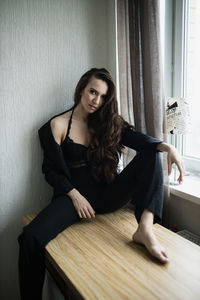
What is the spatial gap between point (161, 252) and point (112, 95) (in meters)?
0.91

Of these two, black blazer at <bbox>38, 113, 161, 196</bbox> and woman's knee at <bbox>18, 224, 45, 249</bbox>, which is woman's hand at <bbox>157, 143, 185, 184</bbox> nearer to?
black blazer at <bbox>38, 113, 161, 196</bbox>

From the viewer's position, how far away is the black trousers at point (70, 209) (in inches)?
51.1

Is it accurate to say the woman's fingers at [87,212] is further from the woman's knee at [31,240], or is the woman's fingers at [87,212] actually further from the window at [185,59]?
the window at [185,59]

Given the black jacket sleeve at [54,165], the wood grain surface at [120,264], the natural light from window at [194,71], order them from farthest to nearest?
1. the natural light from window at [194,71]
2. the black jacket sleeve at [54,165]
3. the wood grain surface at [120,264]

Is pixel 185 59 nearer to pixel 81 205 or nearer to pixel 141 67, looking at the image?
pixel 141 67

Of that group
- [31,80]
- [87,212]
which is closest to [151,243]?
[87,212]

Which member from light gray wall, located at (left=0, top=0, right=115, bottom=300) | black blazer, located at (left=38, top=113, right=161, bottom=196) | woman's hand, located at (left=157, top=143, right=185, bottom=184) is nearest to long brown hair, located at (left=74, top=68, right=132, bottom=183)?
black blazer, located at (left=38, top=113, right=161, bottom=196)

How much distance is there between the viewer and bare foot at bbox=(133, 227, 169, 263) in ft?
3.80

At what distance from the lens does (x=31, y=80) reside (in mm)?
1636

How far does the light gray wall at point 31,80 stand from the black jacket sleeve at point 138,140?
1.47 feet

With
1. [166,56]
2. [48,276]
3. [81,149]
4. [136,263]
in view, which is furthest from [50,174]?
[166,56]

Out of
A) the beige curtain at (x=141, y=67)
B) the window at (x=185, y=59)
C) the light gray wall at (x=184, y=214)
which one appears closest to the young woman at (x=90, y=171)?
the beige curtain at (x=141, y=67)

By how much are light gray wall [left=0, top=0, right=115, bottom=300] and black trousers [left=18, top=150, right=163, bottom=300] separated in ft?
1.12

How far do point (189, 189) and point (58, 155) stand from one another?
2.55ft
